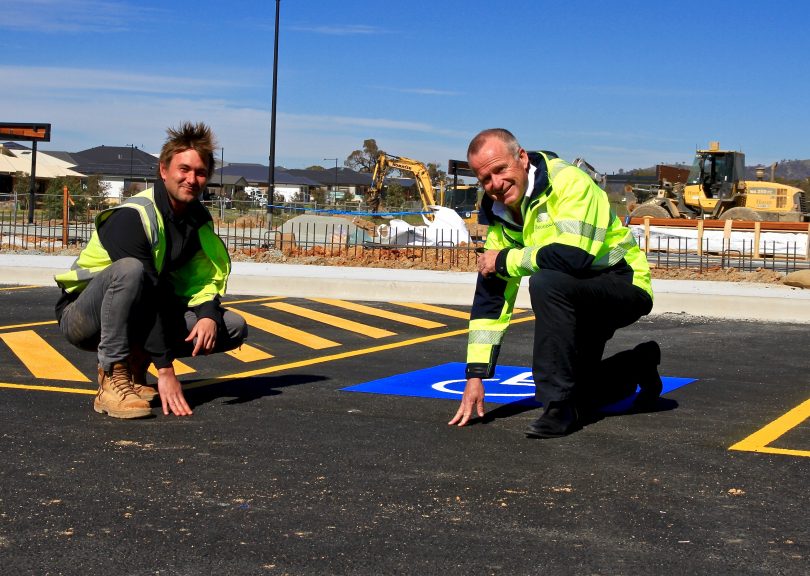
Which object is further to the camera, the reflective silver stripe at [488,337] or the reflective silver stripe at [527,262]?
the reflective silver stripe at [488,337]

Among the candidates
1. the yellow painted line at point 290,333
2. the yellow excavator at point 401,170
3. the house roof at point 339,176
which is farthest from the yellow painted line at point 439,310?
the house roof at point 339,176

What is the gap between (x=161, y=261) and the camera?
21.1 feet

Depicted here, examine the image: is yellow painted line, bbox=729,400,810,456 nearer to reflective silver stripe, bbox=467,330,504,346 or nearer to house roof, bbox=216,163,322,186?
reflective silver stripe, bbox=467,330,504,346

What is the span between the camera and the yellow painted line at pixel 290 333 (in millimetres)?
9961

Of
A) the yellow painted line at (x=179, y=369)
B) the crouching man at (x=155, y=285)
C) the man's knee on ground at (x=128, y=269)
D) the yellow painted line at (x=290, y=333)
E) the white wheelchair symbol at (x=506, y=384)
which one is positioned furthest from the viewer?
the yellow painted line at (x=290, y=333)

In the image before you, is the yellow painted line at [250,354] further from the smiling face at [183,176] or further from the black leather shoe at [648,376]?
the black leather shoe at [648,376]

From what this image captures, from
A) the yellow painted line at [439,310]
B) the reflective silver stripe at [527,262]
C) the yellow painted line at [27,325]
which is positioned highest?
the reflective silver stripe at [527,262]

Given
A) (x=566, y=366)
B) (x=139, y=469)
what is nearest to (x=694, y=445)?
(x=566, y=366)

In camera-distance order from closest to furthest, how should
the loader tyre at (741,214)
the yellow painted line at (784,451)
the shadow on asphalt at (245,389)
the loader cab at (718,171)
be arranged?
the yellow painted line at (784,451)
the shadow on asphalt at (245,389)
the loader tyre at (741,214)
the loader cab at (718,171)

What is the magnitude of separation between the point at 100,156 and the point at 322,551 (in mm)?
110749

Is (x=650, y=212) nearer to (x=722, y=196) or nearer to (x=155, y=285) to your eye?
(x=722, y=196)

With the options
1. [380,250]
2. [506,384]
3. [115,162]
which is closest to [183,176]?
[506,384]

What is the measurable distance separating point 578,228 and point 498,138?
60cm

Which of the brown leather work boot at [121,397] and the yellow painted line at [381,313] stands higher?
the yellow painted line at [381,313]
